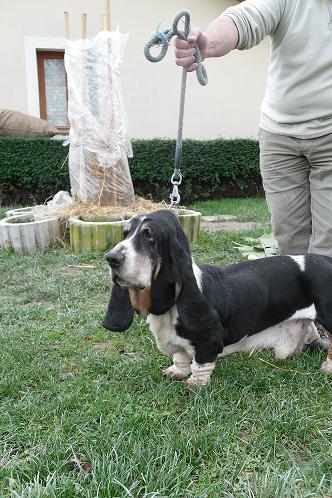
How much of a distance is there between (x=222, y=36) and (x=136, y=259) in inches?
52.4

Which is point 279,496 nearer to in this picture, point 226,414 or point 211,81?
point 226,414

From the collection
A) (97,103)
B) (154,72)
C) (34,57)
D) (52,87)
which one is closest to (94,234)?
(97,103)

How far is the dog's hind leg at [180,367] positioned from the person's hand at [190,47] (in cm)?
164

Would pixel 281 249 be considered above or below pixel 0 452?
above

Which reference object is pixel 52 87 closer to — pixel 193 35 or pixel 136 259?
pixel 193 35

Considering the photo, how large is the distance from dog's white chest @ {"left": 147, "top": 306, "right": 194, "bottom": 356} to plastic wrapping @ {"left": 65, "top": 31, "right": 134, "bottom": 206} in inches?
166

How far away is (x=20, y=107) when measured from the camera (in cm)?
1036

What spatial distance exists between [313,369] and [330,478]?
3.66 ft

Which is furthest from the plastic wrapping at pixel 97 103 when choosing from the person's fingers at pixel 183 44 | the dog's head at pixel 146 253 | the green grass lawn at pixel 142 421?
the dog's head at pixel 146 253

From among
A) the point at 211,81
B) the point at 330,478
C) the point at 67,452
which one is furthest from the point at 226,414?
the point at 211,81

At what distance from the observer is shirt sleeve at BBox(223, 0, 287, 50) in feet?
9.25

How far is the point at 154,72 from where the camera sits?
36.2 ft

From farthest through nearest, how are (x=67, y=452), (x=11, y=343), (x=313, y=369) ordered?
(x=11, y=343)
(x=313, y=369)
(x=67, y=452)

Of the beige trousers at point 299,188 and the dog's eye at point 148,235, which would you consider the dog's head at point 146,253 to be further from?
the beige trousers at point 299,188
